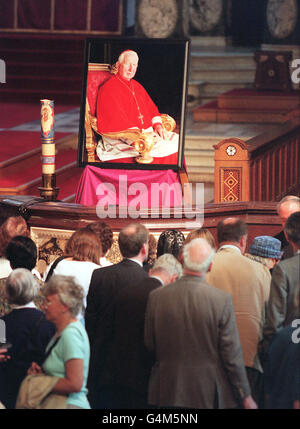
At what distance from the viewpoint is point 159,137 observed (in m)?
7.38

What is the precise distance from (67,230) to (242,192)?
214 cm

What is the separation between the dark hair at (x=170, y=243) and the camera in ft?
16.8

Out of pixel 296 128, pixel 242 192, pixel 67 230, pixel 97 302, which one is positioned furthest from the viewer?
pixel 296 128

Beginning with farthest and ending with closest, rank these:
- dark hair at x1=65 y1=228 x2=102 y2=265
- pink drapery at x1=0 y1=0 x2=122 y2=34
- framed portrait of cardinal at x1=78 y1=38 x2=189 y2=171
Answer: pink drapery at x1=0 y1=0 x2=122 y2=34 < framed portrait of cardinal at x1=78 y1=38 x2=189 y2=171 < dark hair at x1=65 y1=228 x2=102 y2=265

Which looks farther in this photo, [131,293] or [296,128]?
[296,128]

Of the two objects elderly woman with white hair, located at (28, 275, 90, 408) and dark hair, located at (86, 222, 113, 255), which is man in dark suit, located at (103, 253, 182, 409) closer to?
elderly woman with white hair, located at (28, 275, 90, 408)

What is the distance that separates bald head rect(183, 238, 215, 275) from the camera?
375 centimetres

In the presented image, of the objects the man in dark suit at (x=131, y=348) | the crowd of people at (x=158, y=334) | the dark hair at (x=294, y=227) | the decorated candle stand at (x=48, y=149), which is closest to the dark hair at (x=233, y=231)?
the crowd of people at (x=158, y=334)

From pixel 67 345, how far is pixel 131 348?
48 cm

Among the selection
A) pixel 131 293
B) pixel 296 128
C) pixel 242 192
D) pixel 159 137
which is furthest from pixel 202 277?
pixel 296 128

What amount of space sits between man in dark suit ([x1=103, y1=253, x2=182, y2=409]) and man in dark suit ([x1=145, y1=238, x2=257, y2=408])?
0.14 metres

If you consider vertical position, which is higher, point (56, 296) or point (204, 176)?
point (204, 176)

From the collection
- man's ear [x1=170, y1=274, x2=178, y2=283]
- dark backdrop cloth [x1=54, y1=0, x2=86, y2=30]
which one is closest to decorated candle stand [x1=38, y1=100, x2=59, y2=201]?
man's ear [x1=170, y1=274, x2=178, y2=283]

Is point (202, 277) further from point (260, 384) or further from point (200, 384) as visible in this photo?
point (260, 384)
